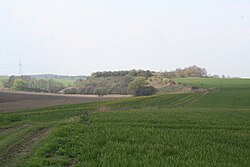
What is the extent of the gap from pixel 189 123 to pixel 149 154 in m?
14.0

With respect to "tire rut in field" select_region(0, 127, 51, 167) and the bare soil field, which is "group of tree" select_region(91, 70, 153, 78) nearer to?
the bare soil field

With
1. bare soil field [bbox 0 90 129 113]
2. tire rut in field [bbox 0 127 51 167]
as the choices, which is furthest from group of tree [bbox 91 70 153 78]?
tire rut in field [bbox 0 127 51 167]

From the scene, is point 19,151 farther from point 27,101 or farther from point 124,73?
point 124,73

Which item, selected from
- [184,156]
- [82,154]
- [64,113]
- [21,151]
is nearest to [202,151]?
[184,156]

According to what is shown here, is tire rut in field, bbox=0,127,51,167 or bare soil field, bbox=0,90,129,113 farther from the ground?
tire rut in field, bbox=0,127,51,167

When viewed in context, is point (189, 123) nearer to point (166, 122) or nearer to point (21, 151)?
point (166, 122)

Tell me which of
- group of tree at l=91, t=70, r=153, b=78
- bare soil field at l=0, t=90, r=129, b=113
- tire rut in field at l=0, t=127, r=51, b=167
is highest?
group of tree at l=91, t=70, r=153, b=78

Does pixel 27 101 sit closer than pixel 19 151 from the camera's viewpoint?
No

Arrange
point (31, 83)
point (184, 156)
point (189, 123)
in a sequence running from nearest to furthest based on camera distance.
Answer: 1. point (184, 156)
2. point (189, 123)
3. point (31, 83)

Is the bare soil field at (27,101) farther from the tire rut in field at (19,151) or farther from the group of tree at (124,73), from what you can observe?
the group of tree at (124,73)

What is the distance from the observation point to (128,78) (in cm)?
13800

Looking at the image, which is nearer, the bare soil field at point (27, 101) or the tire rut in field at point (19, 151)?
the tire rut in field at point (19, 151)

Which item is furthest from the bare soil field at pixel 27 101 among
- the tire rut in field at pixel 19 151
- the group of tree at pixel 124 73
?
the group of tree at pixel 124 73

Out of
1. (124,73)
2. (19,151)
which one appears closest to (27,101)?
(19,151)
